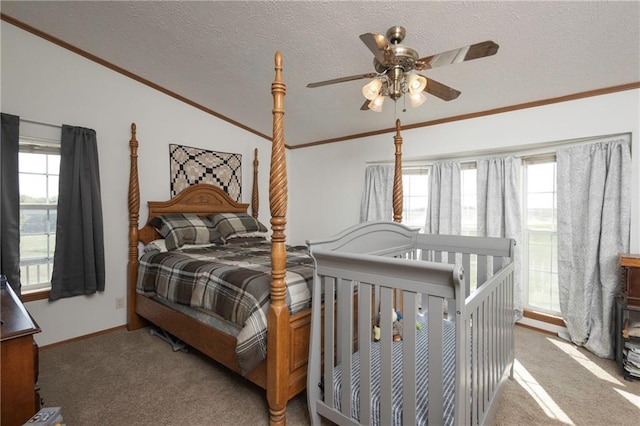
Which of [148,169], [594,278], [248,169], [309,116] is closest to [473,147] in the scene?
[594,278]

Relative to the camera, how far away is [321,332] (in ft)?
6.00

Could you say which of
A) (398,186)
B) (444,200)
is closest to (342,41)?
(398,186)

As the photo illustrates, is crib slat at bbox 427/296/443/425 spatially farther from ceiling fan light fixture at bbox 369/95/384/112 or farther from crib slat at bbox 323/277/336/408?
ceiling fan light fixture at bbox 369/95/384/112

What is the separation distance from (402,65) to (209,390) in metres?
2.35

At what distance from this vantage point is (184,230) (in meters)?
3.15

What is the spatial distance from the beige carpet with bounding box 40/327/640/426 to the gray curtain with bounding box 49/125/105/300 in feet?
1.89

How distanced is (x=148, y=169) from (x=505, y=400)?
3.71 m

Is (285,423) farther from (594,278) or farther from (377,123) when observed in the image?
(377,123)

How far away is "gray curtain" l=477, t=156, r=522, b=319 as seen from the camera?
9.89 feet

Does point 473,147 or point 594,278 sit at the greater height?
point 473,147

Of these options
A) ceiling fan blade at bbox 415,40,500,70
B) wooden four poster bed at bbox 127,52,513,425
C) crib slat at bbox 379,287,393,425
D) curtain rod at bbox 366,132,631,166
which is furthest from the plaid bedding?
curtain rod at bbox 366,132,631,166

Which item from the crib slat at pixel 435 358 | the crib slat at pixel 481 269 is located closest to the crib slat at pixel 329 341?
the crib slat at pixel 435 358

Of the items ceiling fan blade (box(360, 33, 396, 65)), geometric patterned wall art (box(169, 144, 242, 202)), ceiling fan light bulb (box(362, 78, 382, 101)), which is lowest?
geometric patterned wall art (box(169, 144, 242, 202))

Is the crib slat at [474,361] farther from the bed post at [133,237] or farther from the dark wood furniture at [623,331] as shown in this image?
the bed post at [133,237]
